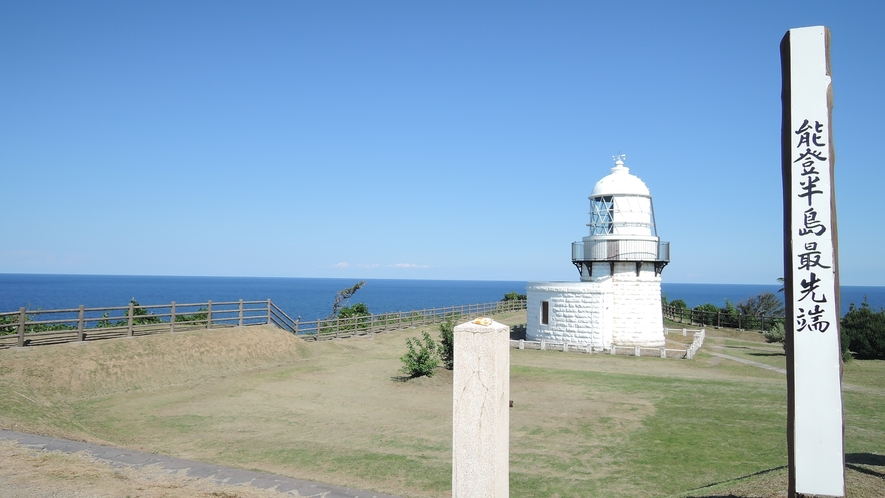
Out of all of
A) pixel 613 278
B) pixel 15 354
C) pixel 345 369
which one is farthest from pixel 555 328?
pixel 15 354

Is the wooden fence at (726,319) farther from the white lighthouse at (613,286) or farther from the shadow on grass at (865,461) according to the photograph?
the shadow on grass at (865,461)

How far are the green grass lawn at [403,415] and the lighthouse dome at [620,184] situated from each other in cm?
902

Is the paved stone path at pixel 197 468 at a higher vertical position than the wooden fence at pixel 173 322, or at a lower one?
lower

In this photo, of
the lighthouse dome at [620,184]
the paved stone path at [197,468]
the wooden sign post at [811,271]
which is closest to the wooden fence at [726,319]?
the lighthouse dome at [620,184]

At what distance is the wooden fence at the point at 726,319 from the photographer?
33188 millimetres

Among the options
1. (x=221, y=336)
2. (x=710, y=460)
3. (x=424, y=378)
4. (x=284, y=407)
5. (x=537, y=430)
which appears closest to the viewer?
(x=710, y=460)

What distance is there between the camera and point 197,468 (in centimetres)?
787

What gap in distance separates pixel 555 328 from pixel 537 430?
14.5 m

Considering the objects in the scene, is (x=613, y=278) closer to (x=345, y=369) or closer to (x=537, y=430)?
(x=345, y=369)

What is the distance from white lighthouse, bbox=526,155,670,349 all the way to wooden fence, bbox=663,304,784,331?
11.2 meters

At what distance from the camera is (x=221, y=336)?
18.5 meters

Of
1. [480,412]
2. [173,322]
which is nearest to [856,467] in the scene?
[480,412]

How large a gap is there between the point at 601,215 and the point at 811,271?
21818 mm

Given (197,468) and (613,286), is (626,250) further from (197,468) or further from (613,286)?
(197,468)
